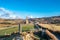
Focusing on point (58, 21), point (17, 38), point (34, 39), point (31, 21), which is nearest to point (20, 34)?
point (17, 38)

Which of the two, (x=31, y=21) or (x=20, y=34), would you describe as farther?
(x=31, y=21)

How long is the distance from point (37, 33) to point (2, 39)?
2.74m

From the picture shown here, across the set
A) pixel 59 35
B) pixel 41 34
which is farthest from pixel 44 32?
pixel 59 35

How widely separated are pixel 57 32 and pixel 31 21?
10022 millimetres

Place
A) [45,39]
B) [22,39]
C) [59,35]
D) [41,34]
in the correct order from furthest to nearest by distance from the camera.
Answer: [59,35] < [41,34] < [45,39] < [22,39]

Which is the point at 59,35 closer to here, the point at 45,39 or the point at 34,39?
the point at 45,39

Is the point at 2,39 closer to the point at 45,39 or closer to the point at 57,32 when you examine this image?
the point at 45,39

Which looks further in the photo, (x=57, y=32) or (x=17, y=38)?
(x=57, y=32)

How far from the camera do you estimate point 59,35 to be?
56.9 ft

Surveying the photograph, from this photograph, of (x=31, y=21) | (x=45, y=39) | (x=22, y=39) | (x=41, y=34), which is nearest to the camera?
(x=22, y=39)

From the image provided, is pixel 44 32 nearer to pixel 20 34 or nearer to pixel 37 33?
pixel 37 33

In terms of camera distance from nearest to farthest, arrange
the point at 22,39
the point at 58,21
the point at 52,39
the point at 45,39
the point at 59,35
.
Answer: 1. the point at 22,39
2. the point at 52,39
3. the point at 45,39
4. the point at 59,35
5. the point at 58,21

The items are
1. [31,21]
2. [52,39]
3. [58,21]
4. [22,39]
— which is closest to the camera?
[22,39]

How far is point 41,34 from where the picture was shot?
1612cm
